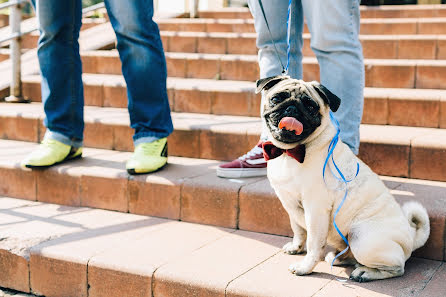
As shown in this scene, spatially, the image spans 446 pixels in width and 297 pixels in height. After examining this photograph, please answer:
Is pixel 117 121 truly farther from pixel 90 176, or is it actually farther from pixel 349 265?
pixel 349 265

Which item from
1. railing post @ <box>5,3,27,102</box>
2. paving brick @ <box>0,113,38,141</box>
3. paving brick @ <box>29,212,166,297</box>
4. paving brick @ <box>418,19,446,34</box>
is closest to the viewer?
paving brick @ <box>29,212,166,297</box>

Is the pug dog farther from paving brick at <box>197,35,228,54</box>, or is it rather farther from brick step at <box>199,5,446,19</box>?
brick step at <box>199,5,446,19</box>

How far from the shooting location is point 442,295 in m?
2.12

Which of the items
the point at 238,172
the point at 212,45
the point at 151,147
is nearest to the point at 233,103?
the point at 151,147

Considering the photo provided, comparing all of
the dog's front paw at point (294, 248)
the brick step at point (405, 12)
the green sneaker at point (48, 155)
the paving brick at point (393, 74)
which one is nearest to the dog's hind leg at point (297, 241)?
the dog's front paw at point (294, 248)

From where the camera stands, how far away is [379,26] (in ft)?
18.6

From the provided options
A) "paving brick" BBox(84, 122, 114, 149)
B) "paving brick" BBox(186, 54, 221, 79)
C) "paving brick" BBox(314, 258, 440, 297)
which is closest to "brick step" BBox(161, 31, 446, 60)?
"paving brick" BBox(186, 54, 221, 79)

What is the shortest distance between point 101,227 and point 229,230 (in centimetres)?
68

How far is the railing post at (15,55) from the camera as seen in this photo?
481cm

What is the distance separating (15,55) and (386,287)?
150 inches

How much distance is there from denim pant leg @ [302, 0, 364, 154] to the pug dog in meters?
0.48

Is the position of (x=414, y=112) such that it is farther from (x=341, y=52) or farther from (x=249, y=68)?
(x=249, y=68)

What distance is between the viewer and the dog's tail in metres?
2.38

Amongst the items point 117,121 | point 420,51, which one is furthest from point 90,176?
point 420,51
